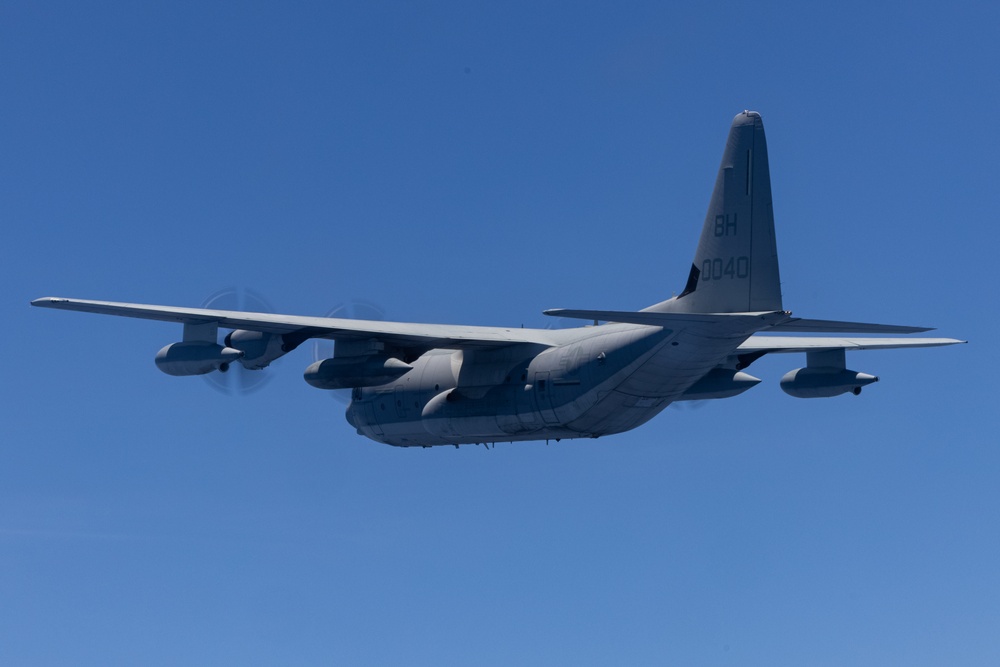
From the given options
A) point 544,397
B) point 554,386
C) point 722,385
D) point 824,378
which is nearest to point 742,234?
point 554,386

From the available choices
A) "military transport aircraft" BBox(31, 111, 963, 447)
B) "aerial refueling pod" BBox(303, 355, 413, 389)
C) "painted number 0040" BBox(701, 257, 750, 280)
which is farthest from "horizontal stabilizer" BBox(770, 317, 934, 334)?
"aerial refueling pod" BBox(303, 355, 413, 389)

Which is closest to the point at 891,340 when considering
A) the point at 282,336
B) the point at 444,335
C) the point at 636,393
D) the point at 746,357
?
the point at 746,357

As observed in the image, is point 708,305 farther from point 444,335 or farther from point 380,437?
point 380,437

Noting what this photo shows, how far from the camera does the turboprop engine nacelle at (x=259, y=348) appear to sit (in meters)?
37.3

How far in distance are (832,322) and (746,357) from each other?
8.59 metres

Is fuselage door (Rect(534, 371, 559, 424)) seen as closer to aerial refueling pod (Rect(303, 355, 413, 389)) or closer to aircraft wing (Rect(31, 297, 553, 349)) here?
aircraft wing (Rect(31, 297, 553, 349))

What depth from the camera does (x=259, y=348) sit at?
3747 centimetres

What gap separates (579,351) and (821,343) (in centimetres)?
831

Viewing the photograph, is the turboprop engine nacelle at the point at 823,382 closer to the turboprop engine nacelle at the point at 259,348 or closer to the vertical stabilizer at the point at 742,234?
the vertical stabilizer at the point at 742,234

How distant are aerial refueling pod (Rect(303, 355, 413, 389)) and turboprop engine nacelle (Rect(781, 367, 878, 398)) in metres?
11.2

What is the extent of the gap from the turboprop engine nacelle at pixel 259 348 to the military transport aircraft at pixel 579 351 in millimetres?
25

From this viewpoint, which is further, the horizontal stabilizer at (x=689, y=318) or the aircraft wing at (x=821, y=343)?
the aircraft wing at (x=821, y=343)

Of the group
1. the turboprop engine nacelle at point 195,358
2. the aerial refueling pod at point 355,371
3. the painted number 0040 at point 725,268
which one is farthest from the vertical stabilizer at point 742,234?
the turboprop engine nacelle at point 195,358

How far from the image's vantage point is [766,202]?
3275 cm
